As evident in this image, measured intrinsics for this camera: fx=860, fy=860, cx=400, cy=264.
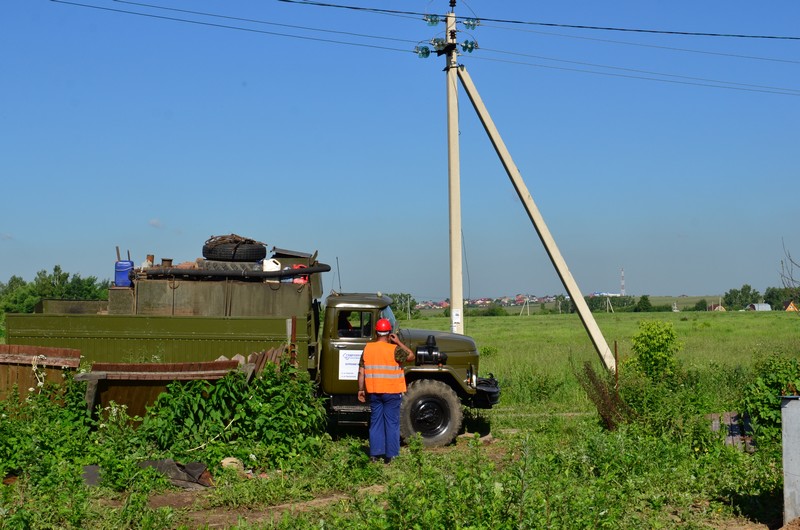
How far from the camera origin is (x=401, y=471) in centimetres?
948

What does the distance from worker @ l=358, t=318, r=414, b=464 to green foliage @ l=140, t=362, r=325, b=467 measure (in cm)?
66

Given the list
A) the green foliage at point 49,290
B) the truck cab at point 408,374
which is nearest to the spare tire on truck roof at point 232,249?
the truck cab at point 408,374

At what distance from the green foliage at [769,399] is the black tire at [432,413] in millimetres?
3761

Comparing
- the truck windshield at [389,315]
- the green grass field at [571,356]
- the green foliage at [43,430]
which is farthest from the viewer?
the green grass field at [571,356]

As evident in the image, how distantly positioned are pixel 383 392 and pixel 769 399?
4.42 m

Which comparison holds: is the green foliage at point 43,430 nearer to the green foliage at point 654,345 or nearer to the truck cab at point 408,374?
the truck cab at point 408,374

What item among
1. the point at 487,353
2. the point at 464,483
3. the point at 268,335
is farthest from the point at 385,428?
the point at 487,353

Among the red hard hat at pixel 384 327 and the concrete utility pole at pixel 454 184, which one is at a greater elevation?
the concrete utility pole at pixel 454 184

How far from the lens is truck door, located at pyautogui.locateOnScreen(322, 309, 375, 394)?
470 inches

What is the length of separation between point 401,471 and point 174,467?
2.43 metres

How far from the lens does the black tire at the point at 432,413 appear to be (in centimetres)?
1179

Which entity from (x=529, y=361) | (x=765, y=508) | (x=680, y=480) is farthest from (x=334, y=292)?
(x=529, y=361)

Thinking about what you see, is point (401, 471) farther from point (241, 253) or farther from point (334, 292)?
point (241, 253)

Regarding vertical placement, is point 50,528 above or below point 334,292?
below
